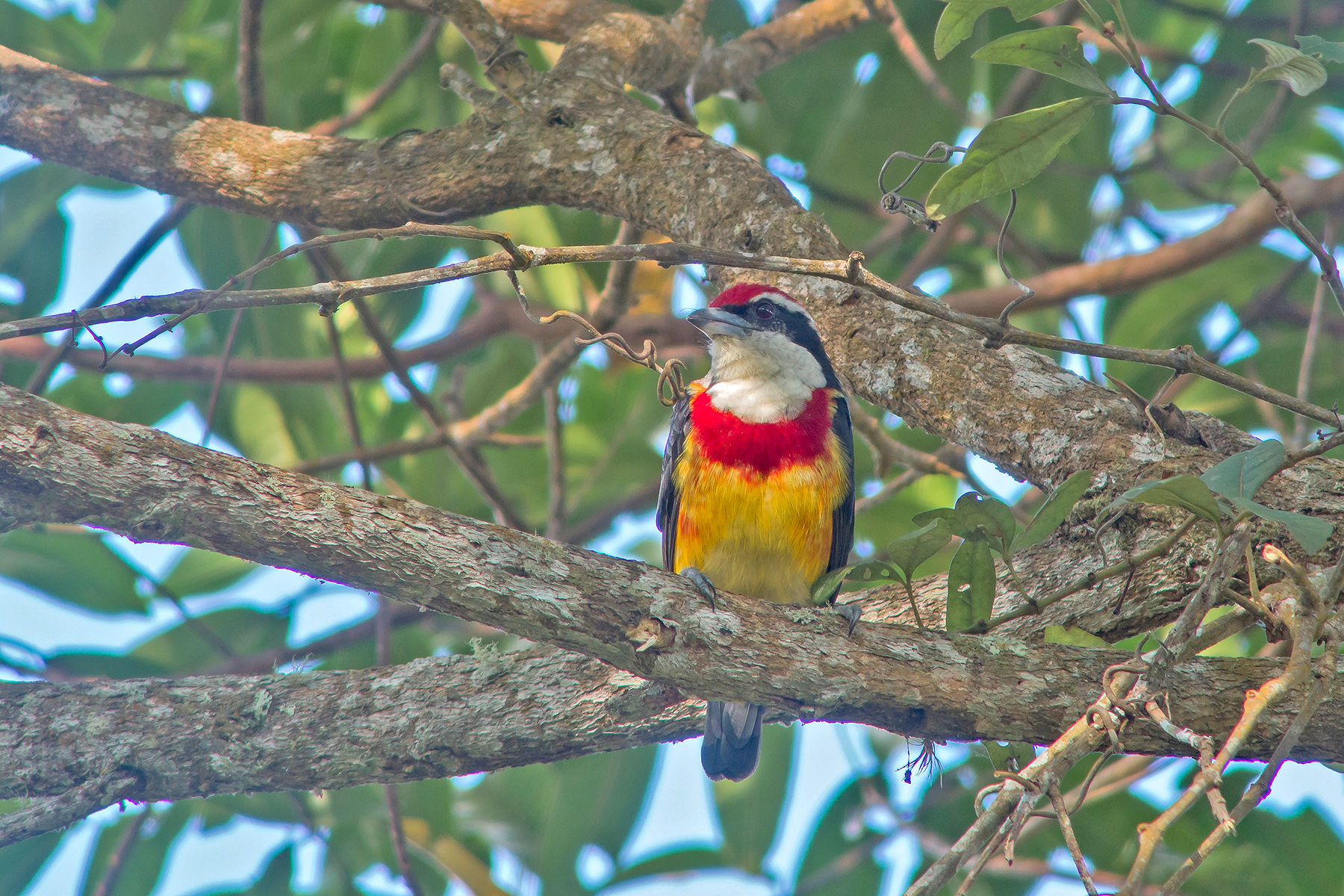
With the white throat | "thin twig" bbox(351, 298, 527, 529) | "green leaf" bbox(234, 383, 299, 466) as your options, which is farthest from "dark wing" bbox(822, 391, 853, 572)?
"green leaf" bbox(234, 383, 299, 466)

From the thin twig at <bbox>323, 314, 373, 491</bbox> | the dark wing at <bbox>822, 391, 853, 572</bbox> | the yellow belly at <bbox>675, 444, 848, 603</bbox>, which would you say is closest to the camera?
the yellow belly at <bbox>675, 444, 848, 603</bbox>

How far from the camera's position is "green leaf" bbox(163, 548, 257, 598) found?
5.03 m

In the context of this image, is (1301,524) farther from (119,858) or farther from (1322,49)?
(119,858)

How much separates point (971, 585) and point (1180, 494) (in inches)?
25.7

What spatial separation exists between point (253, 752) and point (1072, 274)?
398 cm

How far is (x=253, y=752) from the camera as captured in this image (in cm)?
260

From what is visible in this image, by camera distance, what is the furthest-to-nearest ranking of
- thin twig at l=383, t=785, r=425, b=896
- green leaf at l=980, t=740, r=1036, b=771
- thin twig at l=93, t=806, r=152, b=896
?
thin twig at l=93, t=806, r=152, b=896, thin twig at l=383, t=785, r=425, b=896, green leaf at l=980, t=740, r=1036, b=771

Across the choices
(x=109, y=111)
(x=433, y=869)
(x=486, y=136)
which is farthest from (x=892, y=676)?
(x=433, y=869)

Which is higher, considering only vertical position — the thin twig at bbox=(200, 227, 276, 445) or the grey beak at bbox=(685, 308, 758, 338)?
the thin twig at bbox=(200, 227, 276, 445)

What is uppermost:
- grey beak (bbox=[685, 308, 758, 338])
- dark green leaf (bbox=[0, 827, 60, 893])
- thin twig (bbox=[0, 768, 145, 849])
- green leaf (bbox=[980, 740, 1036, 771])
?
grey beak (bbox=[685, 308, 758, 338])

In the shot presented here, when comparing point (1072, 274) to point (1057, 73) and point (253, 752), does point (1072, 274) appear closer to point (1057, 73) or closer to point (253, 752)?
point (1057, 73)

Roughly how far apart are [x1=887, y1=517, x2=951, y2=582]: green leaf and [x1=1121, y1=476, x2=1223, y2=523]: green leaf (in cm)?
47

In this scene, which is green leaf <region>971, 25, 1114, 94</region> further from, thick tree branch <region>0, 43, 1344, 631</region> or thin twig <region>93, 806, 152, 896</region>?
thin twig <region>93, 806, 152, 896</region>

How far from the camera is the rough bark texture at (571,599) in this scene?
2062 mm
